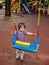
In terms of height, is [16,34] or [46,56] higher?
[16,34]

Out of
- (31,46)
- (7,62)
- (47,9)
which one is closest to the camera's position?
(31,46)

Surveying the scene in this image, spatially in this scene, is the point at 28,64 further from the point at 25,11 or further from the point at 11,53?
the point at 25,11

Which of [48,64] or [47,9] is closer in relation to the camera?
[48,64]

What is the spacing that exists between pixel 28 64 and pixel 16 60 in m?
0.44

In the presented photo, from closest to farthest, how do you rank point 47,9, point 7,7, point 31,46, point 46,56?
point 31,46 < point 46,56 < point 7,7 < point 47,9

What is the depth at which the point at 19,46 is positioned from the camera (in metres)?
5.83

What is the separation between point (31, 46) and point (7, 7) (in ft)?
47.2

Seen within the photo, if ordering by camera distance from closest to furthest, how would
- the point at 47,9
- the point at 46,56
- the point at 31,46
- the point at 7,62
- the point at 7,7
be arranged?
the point at 31,46 < the point at 7,62 < the point at 46,56 < the point at 7,7 < the point at 47,9

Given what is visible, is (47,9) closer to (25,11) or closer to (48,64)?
(25,11)

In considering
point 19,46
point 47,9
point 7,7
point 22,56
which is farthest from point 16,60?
point 47,9

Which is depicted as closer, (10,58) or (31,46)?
(31,46)

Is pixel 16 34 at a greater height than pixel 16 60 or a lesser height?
greater

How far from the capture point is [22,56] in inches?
254

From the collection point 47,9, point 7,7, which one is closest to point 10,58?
point 7,7
